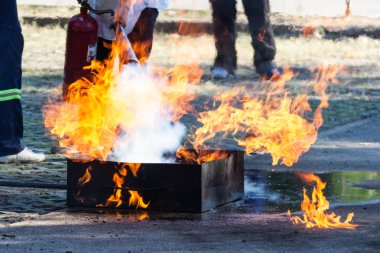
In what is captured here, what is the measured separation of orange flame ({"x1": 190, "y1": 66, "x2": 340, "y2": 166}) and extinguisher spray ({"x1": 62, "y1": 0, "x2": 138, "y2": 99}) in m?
0.92

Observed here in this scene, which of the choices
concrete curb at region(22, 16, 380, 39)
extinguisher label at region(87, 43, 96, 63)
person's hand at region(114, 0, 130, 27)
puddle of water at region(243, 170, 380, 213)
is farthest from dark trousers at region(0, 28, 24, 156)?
concrete curb at region(22, 16, 380, 39)

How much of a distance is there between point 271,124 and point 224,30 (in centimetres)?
610

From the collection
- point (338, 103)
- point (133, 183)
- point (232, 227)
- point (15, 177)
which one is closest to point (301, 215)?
Answer: point (232, 227)

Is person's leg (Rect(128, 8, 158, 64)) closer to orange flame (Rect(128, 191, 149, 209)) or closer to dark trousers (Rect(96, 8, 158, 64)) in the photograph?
dark trousers (Rect(96, 8, 158, 64))

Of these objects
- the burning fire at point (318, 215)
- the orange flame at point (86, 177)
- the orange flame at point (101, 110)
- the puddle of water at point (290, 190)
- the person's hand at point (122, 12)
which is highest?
the person's hand at point (122, 12)

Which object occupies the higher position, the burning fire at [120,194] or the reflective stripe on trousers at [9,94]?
the reflective stripe on trousers at [9,94]

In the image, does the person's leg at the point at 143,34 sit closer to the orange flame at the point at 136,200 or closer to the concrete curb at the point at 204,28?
the orange flame at the point at 136,200

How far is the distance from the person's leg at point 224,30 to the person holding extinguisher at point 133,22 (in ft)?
15.6

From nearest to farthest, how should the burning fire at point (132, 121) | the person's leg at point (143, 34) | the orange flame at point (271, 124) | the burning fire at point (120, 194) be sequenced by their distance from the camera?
the burning fire at point (120, 194) → the burning fire at point (132, 121) → the orange flame at point (271, 124) → the person's leg at point (143, 34)

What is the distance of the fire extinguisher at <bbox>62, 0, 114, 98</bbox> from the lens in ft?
29.2

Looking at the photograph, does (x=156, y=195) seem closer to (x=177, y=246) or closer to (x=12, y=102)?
(x=177, y=246)

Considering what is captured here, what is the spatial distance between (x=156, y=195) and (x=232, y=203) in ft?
2.02

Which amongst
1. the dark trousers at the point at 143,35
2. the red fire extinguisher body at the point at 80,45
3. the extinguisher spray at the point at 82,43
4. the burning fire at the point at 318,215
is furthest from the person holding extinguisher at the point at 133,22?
the burning fire at the point at 318,215

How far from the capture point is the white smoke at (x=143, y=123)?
790 cm
